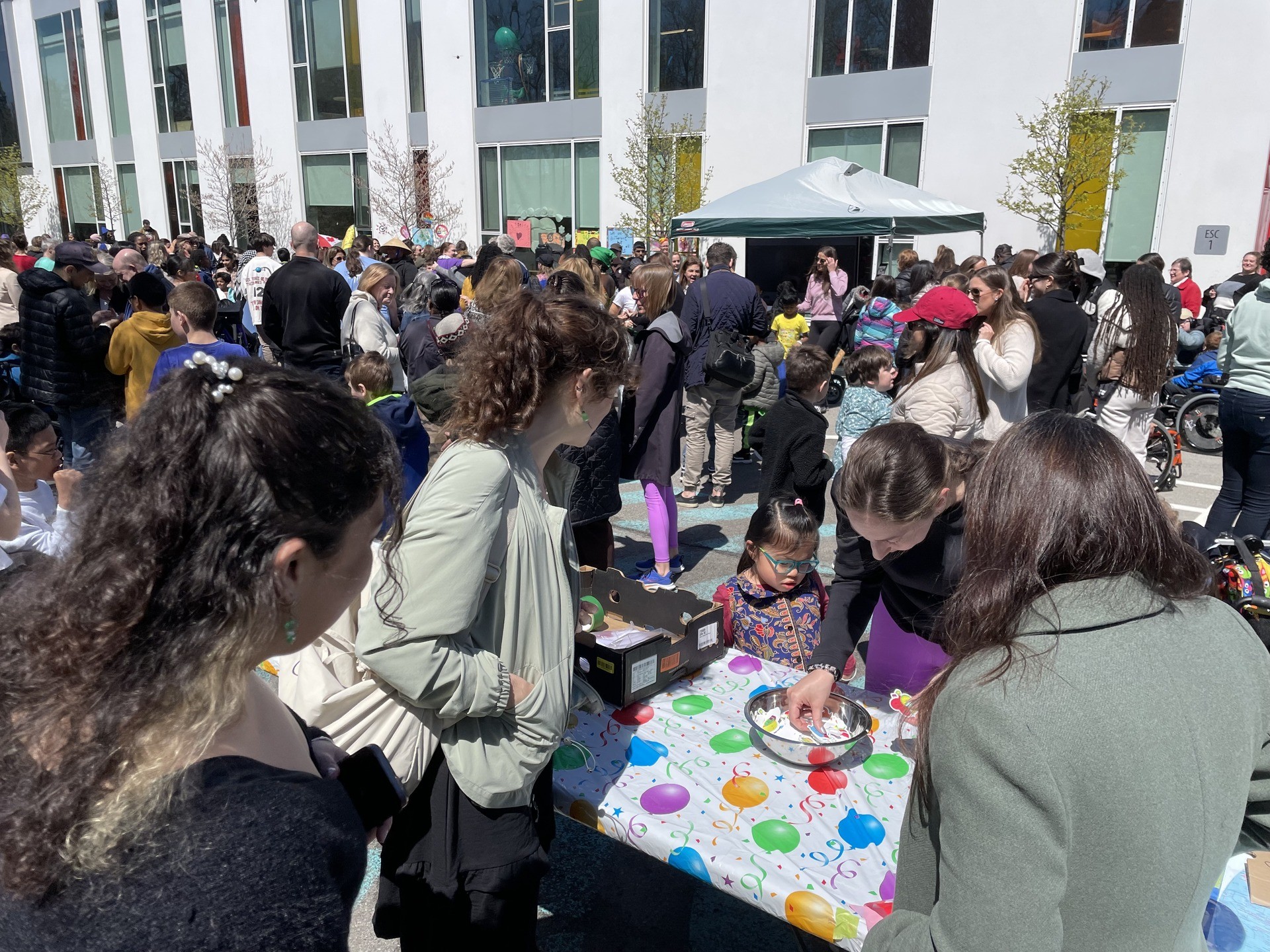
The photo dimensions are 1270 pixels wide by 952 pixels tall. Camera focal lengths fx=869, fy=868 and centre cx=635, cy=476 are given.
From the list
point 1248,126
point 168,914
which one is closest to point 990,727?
point 168,914

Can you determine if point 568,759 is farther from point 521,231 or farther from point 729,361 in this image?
point 521,231

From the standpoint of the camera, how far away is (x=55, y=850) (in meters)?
0.86

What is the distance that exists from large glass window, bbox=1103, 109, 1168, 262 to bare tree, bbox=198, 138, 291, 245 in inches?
850

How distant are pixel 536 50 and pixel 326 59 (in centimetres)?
701

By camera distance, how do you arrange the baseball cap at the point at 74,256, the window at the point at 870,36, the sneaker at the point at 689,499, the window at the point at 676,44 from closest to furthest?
the sneaker at the point at 689,499, the baseball cap at the point at 74,256, the window at the point at 870,36, the window at the point at 676,44

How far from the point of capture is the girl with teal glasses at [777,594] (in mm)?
3568

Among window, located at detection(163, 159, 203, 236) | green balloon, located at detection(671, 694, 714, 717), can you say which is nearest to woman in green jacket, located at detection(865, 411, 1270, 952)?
green balloon, located at detection(671, 694, 714, 717)

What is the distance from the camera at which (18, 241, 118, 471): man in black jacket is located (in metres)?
6.07

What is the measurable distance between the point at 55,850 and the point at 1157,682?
4.37 ft

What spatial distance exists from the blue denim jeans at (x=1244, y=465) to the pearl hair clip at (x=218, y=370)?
560 cm

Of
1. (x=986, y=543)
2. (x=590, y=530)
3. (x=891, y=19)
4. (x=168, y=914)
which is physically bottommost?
(x=590, y=530)

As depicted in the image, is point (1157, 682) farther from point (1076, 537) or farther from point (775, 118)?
point (775, 118)

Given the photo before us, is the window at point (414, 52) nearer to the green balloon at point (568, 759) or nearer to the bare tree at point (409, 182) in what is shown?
the bare tree at point (409, 182)

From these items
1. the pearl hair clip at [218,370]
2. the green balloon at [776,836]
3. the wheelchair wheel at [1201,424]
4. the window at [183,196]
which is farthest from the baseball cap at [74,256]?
the window at [183,196]
